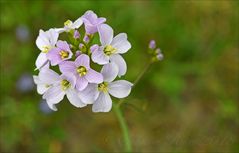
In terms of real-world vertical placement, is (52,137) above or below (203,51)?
below

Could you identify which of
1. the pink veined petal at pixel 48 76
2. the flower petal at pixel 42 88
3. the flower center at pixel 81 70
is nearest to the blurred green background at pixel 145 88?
the flower petal at pixel 42 88

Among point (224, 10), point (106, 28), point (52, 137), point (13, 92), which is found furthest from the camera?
point (224, 10)

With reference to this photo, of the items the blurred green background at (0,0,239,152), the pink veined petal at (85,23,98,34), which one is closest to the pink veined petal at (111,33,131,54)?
the pink veined petal at (85,23,98,34)

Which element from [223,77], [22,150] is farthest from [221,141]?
[22,150]

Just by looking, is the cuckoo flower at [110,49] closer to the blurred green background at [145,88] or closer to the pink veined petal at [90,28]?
the pink veined petal at [90,28]

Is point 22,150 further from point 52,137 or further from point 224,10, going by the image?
point 224,10

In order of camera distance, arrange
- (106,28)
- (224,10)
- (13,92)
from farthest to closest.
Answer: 1. (224,10)
2. (13,92)
3. (106,28)

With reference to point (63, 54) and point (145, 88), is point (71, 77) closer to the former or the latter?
point (63, 54)

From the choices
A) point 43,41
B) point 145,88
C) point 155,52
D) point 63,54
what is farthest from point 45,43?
point 145,88
